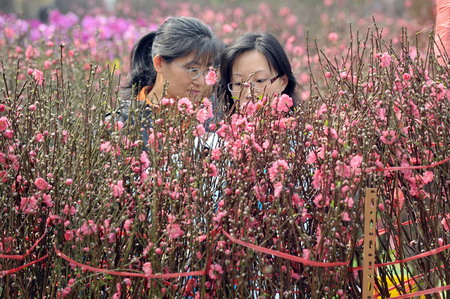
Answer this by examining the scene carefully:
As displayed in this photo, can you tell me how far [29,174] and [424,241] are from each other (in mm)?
1282

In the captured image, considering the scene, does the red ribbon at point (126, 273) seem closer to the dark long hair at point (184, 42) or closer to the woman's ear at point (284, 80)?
the dark long hair at point (184, 42)

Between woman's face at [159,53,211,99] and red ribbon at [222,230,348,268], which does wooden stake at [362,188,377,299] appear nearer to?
red ribbon at [222,230,348,268]

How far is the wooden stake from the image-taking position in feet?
6.95

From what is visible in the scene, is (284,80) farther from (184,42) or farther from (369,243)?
(369,243)

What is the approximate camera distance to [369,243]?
2148 millimetres

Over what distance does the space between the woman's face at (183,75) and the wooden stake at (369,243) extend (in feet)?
4.75

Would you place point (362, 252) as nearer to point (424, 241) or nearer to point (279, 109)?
point (424, 241)

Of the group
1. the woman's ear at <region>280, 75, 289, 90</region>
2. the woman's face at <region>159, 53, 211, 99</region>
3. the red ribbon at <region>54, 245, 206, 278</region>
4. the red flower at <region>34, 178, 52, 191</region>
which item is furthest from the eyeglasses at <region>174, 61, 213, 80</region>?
the red ribbon at <region>54, 245, 206, 278</region>

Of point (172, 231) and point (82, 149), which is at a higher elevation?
point (82, 149)

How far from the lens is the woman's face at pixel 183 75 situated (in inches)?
135

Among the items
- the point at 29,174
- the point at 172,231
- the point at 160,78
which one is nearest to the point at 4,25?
the point at 160,78

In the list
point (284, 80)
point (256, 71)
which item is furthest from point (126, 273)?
point (284, 80)

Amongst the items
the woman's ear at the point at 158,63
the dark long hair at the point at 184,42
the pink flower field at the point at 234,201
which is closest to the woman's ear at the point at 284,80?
the dark long hair at the point at 184,42

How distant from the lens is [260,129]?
93.0 inches
